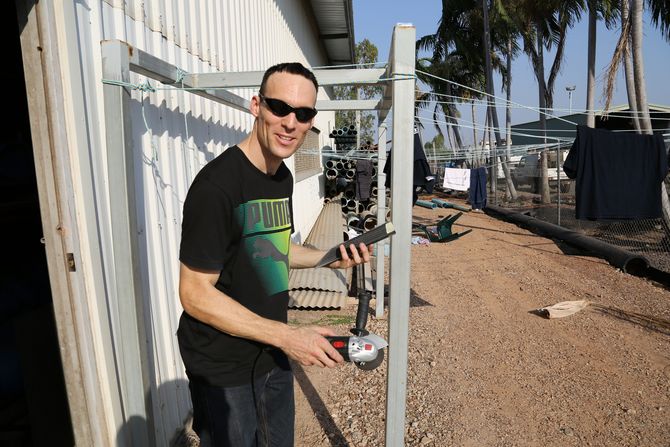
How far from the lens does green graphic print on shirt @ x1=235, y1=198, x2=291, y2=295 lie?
1.75 m

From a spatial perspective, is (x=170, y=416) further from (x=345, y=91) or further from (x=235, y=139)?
(x=345, y=91)

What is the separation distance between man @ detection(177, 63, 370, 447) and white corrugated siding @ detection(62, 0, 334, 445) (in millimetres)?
622

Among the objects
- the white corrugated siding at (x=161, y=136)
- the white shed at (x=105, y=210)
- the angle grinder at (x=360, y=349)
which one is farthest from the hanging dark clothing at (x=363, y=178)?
the angle grinder at (x=360, y=349)

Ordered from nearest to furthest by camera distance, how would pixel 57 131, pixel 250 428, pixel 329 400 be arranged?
pixel 57 131 < pixel 250 428 < pixel 329 400

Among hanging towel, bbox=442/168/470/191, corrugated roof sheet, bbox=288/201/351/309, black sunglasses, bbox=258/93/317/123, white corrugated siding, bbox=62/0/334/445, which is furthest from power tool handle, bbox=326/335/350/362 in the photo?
hanging towel, bbox=442/168/470/191

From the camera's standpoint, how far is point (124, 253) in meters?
2.00

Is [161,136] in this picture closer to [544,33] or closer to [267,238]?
[267,238]

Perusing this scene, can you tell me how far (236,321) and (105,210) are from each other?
98cm

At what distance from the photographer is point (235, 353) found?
1.79m

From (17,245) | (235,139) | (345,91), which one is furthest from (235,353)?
(345,91)

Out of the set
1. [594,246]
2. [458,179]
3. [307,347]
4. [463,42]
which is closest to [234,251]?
[307,347]

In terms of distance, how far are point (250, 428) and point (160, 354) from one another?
1.03 metres

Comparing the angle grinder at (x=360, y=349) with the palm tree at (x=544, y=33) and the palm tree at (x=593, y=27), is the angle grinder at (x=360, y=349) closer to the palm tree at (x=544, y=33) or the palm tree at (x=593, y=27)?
the palm tree at (x=593, y=27)

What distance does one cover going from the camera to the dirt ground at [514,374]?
3426 millimetres
